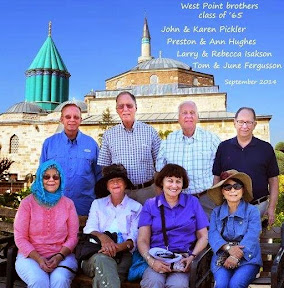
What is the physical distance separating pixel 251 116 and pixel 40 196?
6.71 ft

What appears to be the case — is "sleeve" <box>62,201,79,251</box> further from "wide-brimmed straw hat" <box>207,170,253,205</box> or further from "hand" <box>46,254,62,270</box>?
"wide-brimmed straw hat" <box>207,170,253,205</box>

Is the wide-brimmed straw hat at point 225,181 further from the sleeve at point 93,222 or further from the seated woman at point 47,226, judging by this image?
the seated woman at point 47,226

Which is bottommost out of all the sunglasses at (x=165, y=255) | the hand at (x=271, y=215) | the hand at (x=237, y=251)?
the sunglasses at (x=165, y=255)

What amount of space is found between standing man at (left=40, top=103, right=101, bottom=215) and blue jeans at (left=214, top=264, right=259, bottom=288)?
1800 millimetres

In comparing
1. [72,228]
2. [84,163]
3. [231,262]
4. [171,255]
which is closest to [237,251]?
[231,262]

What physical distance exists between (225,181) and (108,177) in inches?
40.7

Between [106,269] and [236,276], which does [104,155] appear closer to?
[106,269]

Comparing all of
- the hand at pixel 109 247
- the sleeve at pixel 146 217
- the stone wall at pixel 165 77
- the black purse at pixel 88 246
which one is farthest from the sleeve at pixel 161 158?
the stone wall at pixel 165 77

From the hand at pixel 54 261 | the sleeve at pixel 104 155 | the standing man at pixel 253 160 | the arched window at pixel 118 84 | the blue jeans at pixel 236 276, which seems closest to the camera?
the blue jeans at pixel 236 276

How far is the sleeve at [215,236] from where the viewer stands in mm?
3562

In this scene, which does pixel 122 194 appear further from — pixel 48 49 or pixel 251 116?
pixel 48 49

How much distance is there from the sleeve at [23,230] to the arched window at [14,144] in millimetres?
26051

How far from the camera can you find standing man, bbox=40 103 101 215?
4656 millimetres

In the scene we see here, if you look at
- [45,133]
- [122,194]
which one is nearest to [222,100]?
[45,133]
